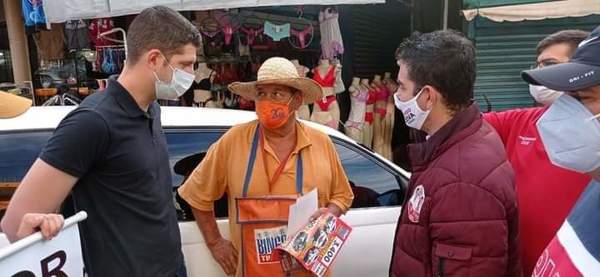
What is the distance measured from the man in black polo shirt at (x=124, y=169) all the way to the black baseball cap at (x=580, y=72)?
1.26 m

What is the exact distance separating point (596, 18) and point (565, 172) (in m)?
4.99

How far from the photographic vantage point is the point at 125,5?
14.5 ft

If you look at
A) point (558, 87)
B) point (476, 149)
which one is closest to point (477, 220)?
point (476, 149)

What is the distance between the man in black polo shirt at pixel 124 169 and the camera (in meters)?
1.47

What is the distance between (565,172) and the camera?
163 cm

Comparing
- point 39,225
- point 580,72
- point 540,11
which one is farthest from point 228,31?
point 580,72

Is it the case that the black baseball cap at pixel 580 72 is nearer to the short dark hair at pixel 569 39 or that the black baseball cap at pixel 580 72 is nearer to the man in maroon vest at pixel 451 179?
the man in maroon vest at pixel 451 179

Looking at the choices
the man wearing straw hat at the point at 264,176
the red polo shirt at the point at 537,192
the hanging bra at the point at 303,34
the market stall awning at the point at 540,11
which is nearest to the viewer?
the red polo shirt at the point at 537,192

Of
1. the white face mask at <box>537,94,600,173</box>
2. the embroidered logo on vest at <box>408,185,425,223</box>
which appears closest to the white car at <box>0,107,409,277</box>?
the embroidered logo on vest at <box>408,185,425,223</box>

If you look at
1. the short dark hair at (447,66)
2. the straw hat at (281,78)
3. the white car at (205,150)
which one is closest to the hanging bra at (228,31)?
the white car at (205,150)

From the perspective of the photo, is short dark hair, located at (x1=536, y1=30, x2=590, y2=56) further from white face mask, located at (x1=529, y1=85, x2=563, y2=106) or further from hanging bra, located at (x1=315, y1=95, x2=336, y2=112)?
hanging bra, located at (x1=315, y1=95, x2=336, y2=112)

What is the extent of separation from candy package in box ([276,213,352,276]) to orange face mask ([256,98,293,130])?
17.8 inches

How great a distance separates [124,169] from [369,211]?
59.1 inches

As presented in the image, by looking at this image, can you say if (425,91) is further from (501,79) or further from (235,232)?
(501,79)
